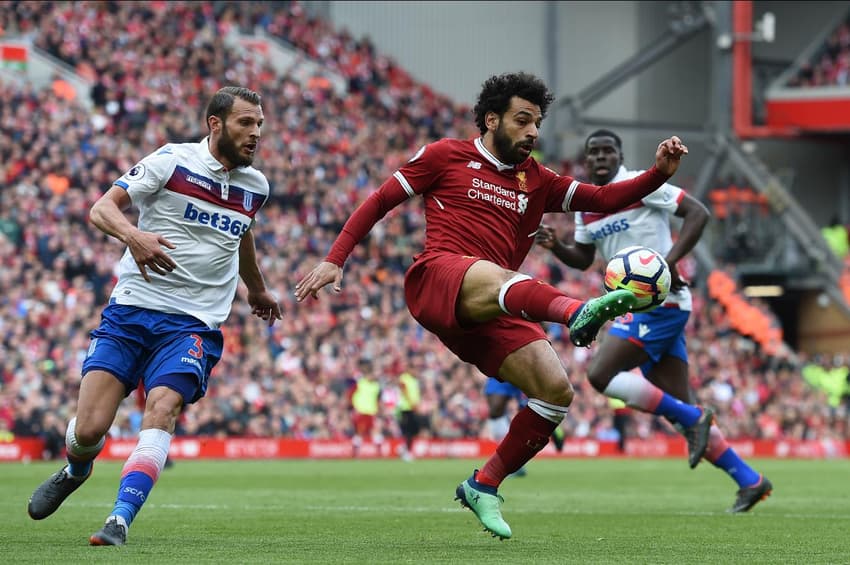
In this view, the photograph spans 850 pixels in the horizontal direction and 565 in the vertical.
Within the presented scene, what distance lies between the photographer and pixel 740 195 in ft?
130

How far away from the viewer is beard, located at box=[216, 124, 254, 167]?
8.54 meters

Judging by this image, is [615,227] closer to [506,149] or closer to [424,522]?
[424,522]

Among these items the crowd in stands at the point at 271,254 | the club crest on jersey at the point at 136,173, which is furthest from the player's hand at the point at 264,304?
the crowd in stands at the point at 271,254

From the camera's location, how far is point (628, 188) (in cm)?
867

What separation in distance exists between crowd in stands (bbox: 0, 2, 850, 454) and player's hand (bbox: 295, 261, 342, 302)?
53.9ft

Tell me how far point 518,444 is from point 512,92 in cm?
205

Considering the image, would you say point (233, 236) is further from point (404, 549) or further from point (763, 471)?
point (763, 471)

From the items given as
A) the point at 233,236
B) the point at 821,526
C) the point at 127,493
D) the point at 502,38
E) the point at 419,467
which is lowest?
the point at 419,467

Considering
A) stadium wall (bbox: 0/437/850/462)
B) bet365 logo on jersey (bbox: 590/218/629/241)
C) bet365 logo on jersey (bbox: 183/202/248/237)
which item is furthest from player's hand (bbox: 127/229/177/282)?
stadium wall (bbox: 0/437/850/462)

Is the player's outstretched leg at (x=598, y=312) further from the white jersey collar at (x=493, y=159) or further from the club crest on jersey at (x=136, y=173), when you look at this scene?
the club crest on jersey at (x=136, y=173)

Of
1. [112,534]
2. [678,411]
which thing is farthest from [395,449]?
[112,534]

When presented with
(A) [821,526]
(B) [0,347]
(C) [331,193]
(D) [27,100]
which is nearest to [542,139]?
(C) [331,193]

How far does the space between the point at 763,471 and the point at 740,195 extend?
63.2 feet

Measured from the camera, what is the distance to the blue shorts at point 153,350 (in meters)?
8.17
